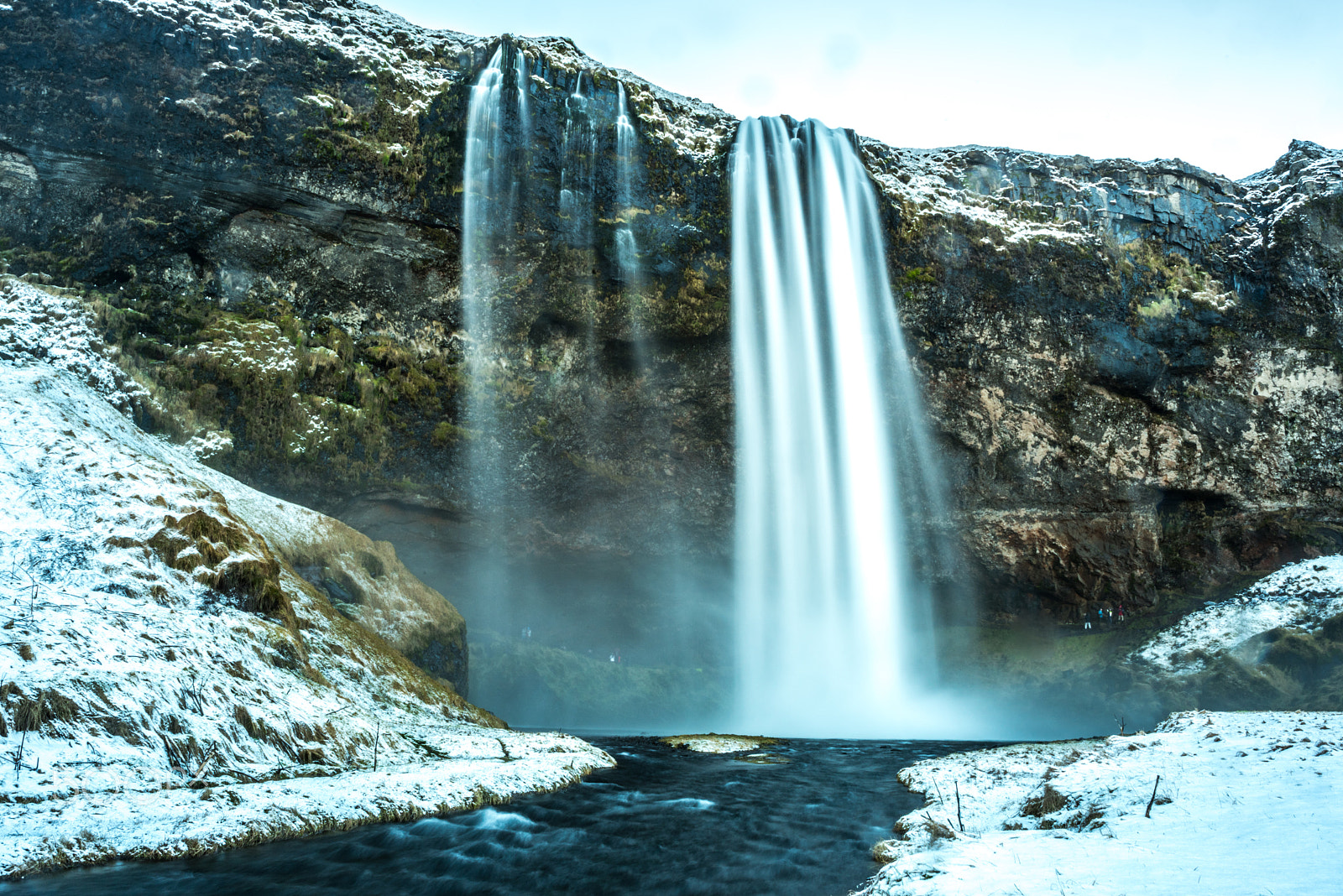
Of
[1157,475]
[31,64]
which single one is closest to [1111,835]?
[1157,475]

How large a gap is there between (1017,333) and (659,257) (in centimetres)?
1480

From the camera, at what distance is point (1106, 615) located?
108 feet

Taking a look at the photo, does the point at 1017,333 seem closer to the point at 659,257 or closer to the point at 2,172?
the point at 659,257

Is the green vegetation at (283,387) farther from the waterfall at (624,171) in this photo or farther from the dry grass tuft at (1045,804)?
the dry grass tuft at (1045,804)

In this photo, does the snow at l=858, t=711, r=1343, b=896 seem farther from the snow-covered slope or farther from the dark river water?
the snow-covered slope

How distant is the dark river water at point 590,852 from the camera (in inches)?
266

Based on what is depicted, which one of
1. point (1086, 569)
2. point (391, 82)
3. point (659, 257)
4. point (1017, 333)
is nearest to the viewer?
point (391, 82)

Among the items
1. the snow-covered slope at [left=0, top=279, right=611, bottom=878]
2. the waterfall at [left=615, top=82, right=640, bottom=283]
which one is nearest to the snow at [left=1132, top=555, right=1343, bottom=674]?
the snow-covered slope at [left=0, top=279, right=611, bottom=878]

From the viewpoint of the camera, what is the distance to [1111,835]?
621cm

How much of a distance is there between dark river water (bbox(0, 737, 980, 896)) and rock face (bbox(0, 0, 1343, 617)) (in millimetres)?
18562

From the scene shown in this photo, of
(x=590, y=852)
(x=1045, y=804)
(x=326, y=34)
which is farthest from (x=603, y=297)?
(x=1045, y=804)

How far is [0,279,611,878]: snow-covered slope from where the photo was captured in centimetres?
730

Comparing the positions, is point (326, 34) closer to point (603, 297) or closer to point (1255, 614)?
point (603, 297)

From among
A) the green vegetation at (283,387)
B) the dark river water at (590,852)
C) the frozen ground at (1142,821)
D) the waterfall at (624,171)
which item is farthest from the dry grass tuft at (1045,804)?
the green vegetation at (283,387)
